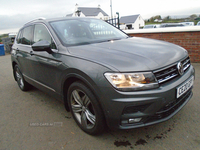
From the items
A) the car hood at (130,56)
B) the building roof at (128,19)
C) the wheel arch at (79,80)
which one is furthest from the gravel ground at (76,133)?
the building roof at (128,19)

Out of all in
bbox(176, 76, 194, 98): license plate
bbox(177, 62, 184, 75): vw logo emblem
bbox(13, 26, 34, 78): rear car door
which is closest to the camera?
bbox(176, 76, 194, 98): license plate

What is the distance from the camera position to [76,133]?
2.58 metres

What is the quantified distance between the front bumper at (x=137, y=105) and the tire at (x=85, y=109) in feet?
0.49

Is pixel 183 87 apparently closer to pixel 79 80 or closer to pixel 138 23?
pixel 79 80

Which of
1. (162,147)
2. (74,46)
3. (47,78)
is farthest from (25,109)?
(162,147)

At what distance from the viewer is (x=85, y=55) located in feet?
7.44

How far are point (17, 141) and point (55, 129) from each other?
557mm

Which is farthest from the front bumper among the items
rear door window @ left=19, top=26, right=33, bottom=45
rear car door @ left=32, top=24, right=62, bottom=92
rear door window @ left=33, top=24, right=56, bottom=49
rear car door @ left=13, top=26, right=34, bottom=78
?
rear door window @ left=19, top=26, right=33, bottom=45

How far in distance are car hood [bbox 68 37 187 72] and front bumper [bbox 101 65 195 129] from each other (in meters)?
0.27

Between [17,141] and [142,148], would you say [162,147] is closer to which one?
[142,148]

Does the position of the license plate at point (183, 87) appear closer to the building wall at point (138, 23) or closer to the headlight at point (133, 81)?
the headlight at point (133, 81)

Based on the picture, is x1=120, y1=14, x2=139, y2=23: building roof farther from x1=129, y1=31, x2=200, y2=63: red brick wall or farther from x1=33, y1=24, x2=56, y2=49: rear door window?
x1=33, y1=24, x2=56, y2=49: rear door window

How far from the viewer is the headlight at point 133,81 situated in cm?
189

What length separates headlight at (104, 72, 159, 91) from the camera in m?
1.89
